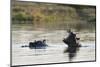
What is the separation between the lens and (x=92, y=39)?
2822 mm

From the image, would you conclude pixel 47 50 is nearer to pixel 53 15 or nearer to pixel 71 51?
pixel 71 51

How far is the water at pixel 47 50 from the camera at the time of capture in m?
2.45

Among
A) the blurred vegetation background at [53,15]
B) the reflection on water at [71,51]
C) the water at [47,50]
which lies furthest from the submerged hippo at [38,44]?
the reflection on water at [71,51]

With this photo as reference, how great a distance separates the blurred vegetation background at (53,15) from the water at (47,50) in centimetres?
11

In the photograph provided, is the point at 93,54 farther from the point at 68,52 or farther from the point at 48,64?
the point at 48,64

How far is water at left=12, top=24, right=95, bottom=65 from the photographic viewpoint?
2447mm

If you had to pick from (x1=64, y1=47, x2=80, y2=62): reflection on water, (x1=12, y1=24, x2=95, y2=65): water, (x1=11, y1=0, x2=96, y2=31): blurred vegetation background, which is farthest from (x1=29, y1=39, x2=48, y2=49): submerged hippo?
(x1=64, y1=47, x2=80, y2=62): reflection on water

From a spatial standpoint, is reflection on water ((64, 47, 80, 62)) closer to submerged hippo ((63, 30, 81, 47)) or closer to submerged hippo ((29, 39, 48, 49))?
submerged hippo ((63, 30, 81, 47))

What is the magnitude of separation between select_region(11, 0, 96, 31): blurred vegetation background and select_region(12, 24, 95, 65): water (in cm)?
11

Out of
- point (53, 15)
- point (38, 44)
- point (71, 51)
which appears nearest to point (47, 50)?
point (38, 44)

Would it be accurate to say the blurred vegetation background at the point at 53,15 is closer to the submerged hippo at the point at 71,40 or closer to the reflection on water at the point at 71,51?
the submerged hippo at the point at 71,40

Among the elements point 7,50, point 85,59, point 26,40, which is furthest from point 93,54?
point 7,50

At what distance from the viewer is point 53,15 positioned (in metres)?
2.63

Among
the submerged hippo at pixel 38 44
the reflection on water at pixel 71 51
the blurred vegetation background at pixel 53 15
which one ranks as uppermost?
the blurred vegetation background at pixel 53 15
